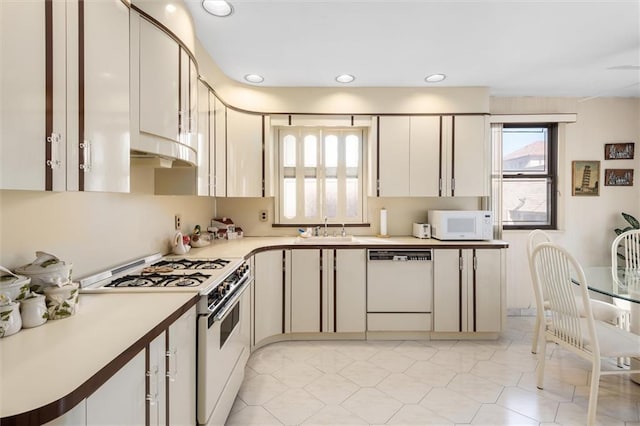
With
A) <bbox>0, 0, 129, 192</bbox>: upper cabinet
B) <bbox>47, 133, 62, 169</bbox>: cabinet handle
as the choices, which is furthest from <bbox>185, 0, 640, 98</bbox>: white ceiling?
<bbox>47, 133, 62, 169</bbox>: cabinet handle

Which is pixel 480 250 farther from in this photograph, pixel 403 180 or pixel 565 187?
pixel 565 187

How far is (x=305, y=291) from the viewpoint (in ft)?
10.3

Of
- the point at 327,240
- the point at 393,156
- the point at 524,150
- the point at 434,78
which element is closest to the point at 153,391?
the point at 327,240

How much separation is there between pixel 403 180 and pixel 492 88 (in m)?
1.38

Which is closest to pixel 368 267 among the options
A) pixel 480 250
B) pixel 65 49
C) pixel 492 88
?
pixel 480 250

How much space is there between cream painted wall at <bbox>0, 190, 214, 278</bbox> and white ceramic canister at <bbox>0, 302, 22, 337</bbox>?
0.25 metres

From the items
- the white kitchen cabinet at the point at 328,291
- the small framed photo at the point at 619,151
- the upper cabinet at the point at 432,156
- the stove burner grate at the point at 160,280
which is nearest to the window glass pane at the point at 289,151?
the upper cabinet at the point at 432,156

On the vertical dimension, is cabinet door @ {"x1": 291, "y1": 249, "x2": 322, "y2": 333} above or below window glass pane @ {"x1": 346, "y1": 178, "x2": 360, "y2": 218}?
below

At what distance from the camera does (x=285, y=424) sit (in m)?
1.95

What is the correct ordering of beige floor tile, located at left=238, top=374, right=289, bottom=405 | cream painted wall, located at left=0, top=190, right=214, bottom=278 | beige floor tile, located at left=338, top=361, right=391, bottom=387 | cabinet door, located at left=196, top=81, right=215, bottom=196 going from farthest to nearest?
1. beige floor tile, located at left=338, top=361, right=391, bottom=387
2. cabinet door, located at left=196, top=81, right=215, bottom=196
3. beige floor tile, located at left=238, top=374, right=289, bottom=405
4. cream painted wall, located at left=0, top=190, right=214, bottom=278

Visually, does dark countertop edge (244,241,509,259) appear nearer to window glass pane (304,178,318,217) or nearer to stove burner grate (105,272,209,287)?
window glass pane (304,178,318,217)

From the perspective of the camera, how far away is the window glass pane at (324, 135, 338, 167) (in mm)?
3668

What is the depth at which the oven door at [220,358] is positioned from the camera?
5.08ft

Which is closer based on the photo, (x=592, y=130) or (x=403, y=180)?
(x=403, y=180)
